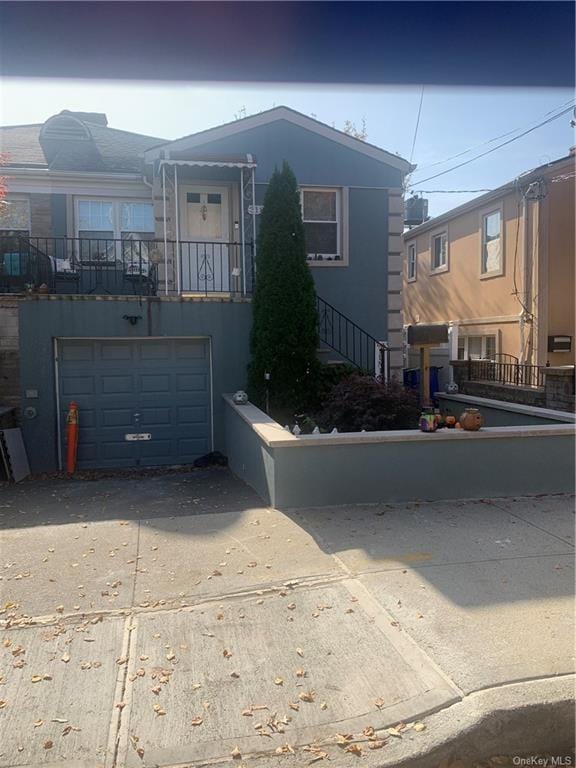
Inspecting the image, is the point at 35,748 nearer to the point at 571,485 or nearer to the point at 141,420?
the point at 571,485

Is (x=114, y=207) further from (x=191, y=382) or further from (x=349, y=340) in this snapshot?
(x=349, y=340)

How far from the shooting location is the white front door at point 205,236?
37.7ft

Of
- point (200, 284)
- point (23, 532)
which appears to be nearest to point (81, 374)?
point (200, 284)

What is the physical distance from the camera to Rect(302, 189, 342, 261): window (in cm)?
1159

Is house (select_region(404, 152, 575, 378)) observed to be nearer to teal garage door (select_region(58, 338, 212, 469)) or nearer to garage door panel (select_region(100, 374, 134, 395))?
teal garage door (select_region(58, 338, 212, 469))

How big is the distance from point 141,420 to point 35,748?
811 centimetres

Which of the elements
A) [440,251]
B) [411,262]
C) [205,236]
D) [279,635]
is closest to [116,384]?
[205,236]

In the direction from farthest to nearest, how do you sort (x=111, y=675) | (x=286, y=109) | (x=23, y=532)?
1. (x=286, y=109)
2. (x=23, y=532)
3. (x=111, y=675)

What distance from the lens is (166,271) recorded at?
36.3ft

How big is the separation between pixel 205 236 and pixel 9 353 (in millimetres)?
4399

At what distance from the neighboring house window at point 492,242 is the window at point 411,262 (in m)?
4.41

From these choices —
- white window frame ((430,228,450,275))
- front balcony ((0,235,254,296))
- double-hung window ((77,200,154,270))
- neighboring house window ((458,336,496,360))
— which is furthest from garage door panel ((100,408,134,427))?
white window frame ((430,228,450,275))

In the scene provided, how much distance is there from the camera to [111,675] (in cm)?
311

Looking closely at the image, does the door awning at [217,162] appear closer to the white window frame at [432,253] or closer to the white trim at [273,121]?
the white trim at [273,121]
